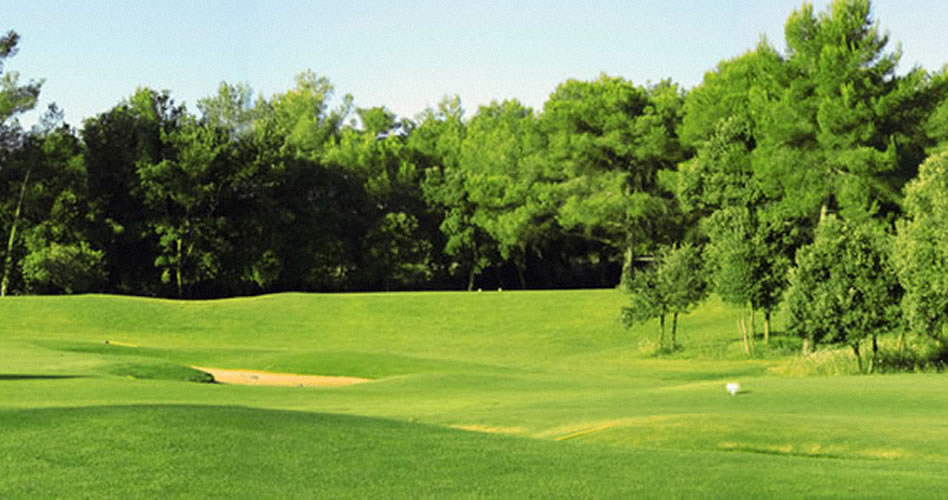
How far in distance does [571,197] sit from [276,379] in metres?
40.0

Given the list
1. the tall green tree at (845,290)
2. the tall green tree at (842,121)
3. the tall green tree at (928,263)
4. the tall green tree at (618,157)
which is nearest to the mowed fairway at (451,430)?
the tall green tree at (845,290)

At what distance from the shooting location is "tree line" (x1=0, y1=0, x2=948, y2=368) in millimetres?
38312

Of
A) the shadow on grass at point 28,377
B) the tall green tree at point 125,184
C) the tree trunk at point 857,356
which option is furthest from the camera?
the tall green tree at point 125,184

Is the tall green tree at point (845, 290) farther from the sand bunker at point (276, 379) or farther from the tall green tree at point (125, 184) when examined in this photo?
the tall green tree at point (125, 184)

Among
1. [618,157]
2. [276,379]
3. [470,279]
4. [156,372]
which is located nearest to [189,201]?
[470,279]

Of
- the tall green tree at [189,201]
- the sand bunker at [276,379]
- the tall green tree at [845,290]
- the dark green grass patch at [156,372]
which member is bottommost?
the sand bunker at [276,379]

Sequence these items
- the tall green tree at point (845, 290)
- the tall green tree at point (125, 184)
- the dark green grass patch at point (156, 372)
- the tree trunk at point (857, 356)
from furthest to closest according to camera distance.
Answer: the tall green tree at point (125, 184), the tree trunk at point (857, 356), the tall green tree at point (845, 290), the dark green grass patch at point (156, 372)

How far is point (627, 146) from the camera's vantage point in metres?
64.8

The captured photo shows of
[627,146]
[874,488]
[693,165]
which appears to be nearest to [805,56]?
[693,165]

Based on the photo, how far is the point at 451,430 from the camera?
38.9 feet

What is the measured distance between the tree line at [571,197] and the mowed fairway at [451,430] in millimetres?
4566

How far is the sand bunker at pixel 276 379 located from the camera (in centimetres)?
2889

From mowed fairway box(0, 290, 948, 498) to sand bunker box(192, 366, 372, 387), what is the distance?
964mm

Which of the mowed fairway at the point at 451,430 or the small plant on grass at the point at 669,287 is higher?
the small plant on grass at the point at 669,287
